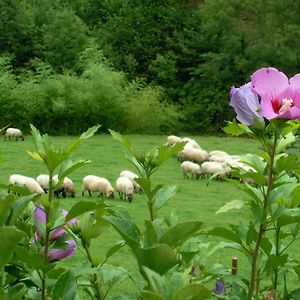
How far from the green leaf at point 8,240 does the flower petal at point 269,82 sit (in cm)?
35

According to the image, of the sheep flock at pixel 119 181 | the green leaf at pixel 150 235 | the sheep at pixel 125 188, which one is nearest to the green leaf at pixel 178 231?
the green leaf at pixel 150 235

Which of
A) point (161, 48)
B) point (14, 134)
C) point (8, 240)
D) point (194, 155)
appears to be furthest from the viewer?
point (161, 48)

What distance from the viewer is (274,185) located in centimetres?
101

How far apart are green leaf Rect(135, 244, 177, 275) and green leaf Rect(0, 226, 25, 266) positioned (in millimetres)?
125

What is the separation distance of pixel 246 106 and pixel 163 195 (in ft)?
0.64

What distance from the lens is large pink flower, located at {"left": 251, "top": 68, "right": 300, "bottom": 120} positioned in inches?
35.7

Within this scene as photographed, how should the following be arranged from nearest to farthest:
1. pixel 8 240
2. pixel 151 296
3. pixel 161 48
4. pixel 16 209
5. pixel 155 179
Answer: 1. pixel 151 296
2. pixel 8 240
3. pixel 16 209
4. pixel 155 179
5. pixel 161 48

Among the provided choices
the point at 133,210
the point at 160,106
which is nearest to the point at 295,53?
the point at 160,106

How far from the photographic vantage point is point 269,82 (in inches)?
36.1

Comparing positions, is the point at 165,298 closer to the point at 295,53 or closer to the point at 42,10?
the point at 295,53

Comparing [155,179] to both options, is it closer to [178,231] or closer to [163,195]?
[163,195]

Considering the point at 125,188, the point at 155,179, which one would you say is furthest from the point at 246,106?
the point at 155,179

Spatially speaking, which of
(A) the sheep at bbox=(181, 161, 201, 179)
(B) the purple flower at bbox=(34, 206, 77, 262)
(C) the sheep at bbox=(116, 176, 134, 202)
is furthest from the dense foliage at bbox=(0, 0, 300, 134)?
(B) the purple flower at bbox=(34, 206, 77, 262)

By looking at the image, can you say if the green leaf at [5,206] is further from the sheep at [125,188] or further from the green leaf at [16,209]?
the sheep at [125,188]
